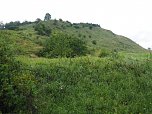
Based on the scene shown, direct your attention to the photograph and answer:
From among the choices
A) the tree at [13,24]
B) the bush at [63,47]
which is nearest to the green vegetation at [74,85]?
the bush at [63,47]

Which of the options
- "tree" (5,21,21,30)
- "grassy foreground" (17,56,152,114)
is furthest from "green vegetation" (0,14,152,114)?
"tree" (5,21,21,30)

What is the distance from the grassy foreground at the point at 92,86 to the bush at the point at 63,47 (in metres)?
17.7

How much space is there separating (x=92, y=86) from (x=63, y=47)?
25.2 metres

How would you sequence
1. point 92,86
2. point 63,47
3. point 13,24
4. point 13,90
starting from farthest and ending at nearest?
point 13,24 → point 63,47 → point 92,86 → point 13,90

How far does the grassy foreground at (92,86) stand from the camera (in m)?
24.9

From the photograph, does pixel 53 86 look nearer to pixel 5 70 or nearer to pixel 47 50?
pixel 5 70

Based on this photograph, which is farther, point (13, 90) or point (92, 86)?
point (92, 86)

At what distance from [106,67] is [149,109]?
8.31m

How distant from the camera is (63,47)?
53.1 m

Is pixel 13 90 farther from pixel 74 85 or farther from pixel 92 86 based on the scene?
pixel 92 86

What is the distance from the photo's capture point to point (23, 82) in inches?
901

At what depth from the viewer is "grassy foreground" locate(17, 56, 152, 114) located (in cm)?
2489

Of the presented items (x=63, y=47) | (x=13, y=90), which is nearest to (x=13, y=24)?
(x=63, y=47)

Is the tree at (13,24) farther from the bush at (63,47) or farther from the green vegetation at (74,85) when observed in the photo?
the green vegetation at (74,85)
